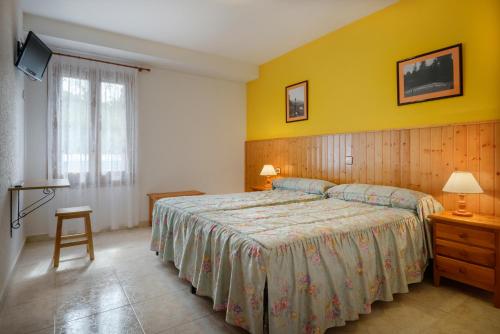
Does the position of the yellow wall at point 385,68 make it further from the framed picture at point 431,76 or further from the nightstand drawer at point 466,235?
the nightstand drawer at point 466,235

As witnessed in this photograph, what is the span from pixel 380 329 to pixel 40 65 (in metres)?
3.97

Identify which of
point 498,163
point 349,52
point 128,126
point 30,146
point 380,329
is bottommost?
point 380,329

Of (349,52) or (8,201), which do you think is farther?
(349,52)

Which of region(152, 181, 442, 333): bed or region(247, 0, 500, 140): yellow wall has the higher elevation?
region(247, 0, 500, 140): yellow wall

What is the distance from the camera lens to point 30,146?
3.59 m

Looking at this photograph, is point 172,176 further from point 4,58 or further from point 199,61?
point 4,58

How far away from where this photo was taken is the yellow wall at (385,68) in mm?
2430

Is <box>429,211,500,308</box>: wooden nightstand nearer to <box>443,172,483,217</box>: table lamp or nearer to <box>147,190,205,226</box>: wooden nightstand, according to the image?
<box>443,172,483,217</box>: table lamp

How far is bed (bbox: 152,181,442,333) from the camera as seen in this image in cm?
153

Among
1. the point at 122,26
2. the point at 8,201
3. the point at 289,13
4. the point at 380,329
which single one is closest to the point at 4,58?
the point at 8,201

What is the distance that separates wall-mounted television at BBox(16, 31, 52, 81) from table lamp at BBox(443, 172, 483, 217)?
3.98 meters

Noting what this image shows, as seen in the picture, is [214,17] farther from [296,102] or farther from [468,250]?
[468,250]

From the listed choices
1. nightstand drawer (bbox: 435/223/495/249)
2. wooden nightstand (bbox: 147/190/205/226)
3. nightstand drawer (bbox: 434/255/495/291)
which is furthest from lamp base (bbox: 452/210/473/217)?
wooden nightstand (bbox: 147/190/205/226)

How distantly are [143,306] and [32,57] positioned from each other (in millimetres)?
2651
